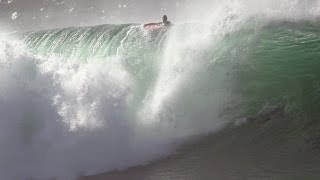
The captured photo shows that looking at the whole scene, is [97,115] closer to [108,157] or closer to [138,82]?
[108,157]

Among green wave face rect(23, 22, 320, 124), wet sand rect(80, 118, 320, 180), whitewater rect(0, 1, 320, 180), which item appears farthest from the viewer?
green wave face rect(23, 22, 320, 124)

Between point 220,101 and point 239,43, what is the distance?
5.86ft

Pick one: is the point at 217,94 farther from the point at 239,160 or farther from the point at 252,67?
the point at 239,160

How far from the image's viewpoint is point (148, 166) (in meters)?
8.72

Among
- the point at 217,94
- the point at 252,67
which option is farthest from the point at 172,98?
the point at 252,67

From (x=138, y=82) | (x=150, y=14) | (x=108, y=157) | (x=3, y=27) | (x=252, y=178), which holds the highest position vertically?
(x=3, y=27)

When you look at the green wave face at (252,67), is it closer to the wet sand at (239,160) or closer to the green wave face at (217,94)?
the green wave face at (217,94)

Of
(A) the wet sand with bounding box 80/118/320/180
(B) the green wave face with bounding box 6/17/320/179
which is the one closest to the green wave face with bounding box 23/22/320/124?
(B) the green wave face with bounding box 6/17/320/179

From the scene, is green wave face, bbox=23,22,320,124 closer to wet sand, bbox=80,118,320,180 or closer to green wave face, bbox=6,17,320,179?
green wave face, bbox=6,17,320,179

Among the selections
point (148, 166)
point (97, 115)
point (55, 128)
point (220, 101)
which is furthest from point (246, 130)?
point (55, 128)

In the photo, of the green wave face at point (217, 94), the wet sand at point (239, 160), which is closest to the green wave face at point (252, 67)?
the green wave face at point (217, 94)

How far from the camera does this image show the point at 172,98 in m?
10.6

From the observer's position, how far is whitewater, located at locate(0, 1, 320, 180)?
9195mm

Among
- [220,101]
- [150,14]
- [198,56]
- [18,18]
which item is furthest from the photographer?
[18,18]
